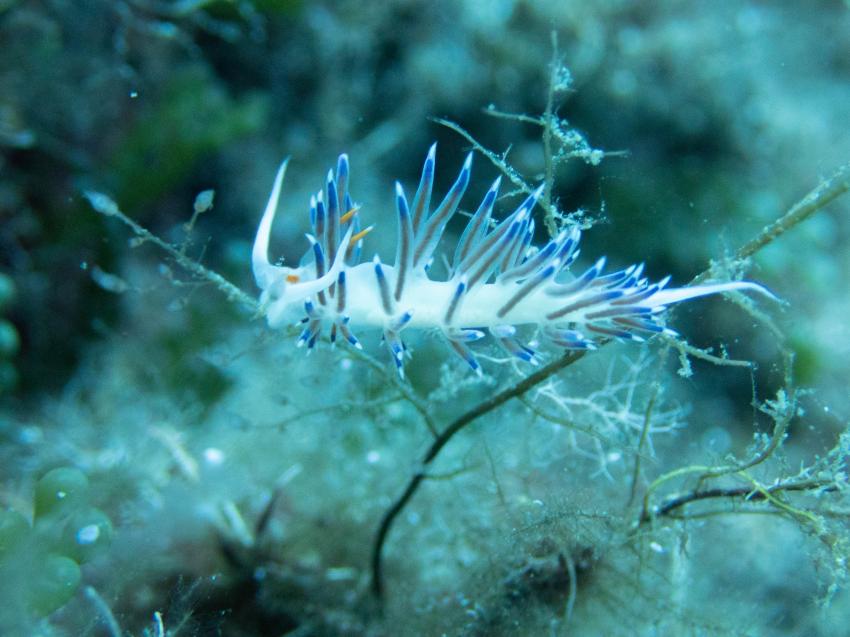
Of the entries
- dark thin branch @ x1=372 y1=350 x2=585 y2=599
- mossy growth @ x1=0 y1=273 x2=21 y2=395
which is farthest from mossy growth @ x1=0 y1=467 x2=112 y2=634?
mossy growth @ x1=0 y1=273 x2=21 y2=395

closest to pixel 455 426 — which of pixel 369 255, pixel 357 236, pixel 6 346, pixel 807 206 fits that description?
pixel 357 236

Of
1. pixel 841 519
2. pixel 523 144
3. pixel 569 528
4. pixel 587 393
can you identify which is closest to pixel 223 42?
pixel 523 144

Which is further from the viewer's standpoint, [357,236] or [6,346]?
[6,346]

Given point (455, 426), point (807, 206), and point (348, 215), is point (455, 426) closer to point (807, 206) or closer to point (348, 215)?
point (348, 215)

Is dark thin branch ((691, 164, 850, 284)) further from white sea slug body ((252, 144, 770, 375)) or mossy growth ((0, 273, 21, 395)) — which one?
mossy growth ((0, 273, 21, 395))

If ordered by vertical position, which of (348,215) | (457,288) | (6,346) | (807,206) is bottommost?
(6,346)

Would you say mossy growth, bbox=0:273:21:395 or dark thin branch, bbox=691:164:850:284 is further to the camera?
mossy growth, bbox=0:273:21:395
